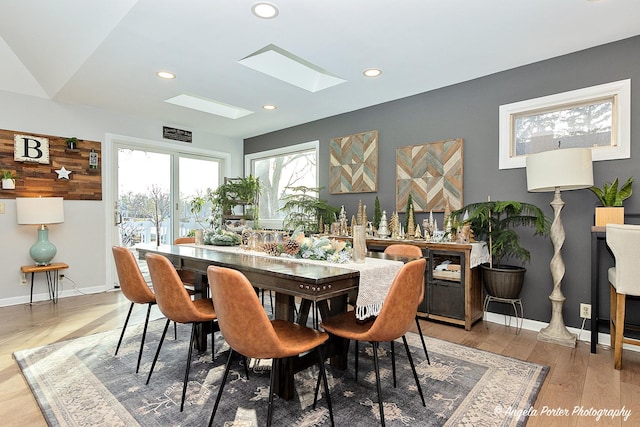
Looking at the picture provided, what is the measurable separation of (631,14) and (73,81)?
502 cm

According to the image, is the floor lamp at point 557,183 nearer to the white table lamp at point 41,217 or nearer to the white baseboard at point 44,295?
the white table lamp at point 41,217

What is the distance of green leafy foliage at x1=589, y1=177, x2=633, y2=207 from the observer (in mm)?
2719

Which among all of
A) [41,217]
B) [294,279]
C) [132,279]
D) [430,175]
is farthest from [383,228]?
[41,217]

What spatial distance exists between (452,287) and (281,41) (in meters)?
2.68

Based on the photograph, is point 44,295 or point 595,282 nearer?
point 595,282

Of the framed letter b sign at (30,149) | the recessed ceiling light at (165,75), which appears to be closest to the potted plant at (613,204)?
the recessed ceiling light at (165,75)

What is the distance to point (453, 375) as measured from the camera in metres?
2.35

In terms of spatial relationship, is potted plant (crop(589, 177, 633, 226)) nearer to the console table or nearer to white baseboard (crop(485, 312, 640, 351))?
the console table

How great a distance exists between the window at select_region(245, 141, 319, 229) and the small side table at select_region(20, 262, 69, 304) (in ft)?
9.58

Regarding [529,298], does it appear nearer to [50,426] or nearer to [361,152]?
[361,152]

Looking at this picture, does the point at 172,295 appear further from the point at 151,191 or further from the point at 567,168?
the point at 151,191

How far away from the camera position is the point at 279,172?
597 cm

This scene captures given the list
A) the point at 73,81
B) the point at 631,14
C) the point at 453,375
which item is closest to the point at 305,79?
the point at 73,81

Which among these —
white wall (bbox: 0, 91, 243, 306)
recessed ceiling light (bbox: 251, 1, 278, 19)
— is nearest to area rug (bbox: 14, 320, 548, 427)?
white wall (bbox: 0, 91, 243, 306)
